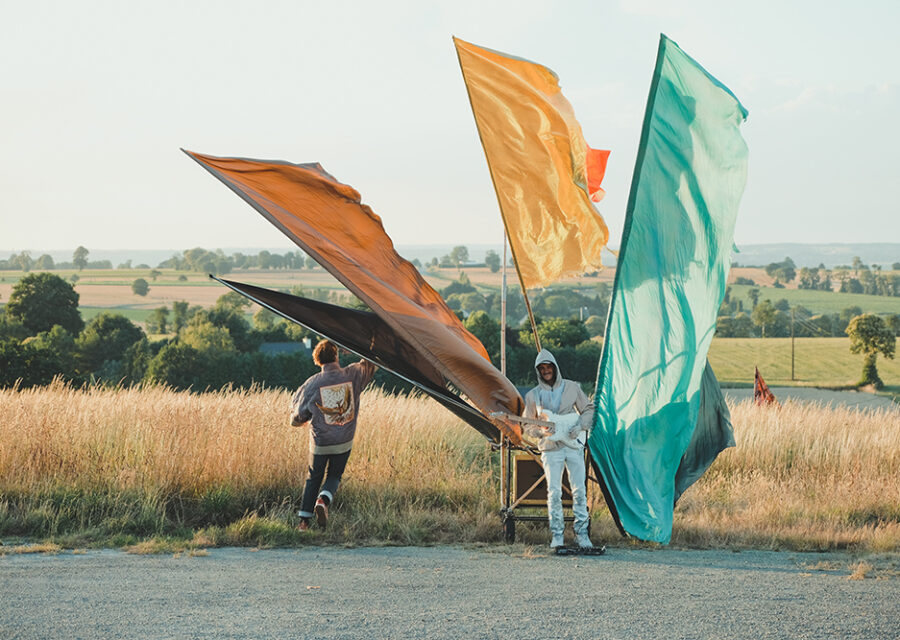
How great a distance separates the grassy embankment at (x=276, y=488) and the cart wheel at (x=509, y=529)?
14cm

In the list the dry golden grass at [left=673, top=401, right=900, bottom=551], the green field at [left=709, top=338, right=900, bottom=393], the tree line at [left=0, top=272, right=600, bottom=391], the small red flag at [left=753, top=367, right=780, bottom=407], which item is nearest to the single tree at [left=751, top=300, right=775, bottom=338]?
the green field at [left=709, top=338, right=900, bottom=393]

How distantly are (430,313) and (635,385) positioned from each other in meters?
1.90

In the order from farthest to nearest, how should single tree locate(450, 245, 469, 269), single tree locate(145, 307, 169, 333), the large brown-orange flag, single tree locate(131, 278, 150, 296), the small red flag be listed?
single tree locate(450, 245, 469, 269) < single tree locate(131, 278, 150, 296) < single tree locate(145, 307, 169, 333) < the small red flag < the large brown-orange flag

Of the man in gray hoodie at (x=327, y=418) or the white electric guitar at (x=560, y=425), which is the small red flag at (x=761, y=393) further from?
the man in gray hoodie at (x=327, y=418)

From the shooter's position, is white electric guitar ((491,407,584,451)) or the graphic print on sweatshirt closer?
white electric guitar ((491,407,584,451))

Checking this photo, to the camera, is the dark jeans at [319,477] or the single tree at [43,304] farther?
the single tree at [43,304]

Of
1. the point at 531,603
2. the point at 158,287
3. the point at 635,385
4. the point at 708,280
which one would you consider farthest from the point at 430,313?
the point at 158,287

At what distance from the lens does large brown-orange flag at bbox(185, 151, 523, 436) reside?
318 inches

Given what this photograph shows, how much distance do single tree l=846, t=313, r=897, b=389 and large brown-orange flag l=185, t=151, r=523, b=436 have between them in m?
79.1

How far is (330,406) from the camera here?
27.3 feet

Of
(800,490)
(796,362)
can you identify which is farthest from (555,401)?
(796,362)

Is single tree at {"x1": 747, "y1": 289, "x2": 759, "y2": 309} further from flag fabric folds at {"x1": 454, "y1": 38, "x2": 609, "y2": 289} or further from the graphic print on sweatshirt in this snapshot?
the graphic print on sweatshirt

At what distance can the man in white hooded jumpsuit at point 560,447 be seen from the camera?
7.78m

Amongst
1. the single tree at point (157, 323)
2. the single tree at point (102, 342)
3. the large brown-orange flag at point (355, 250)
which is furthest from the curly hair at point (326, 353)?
the single tree at point (157, 323)
